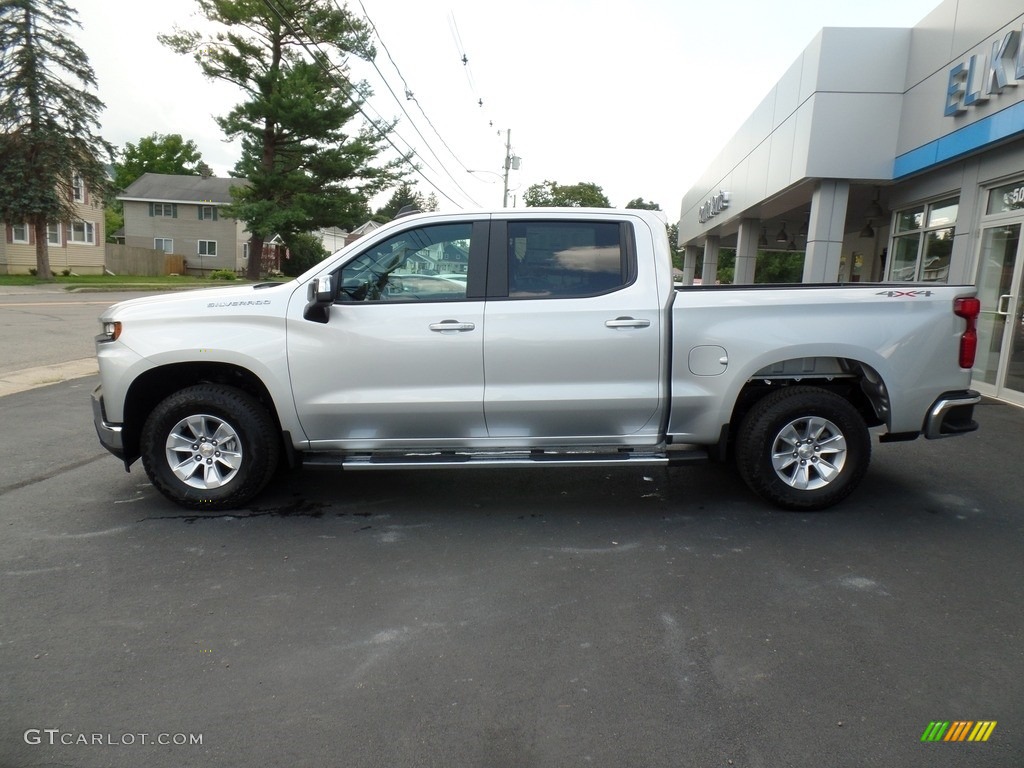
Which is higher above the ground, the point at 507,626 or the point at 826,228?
the point at 826,228

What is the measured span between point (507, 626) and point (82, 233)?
49455 mm

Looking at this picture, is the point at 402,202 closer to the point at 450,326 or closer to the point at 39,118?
the point at 39,118

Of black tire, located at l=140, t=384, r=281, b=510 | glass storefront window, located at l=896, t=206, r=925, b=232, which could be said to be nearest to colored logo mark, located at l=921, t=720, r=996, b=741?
black tire, located at l=140, t=384, r=281, b=510

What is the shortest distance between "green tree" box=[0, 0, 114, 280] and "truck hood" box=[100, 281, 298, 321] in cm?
3521

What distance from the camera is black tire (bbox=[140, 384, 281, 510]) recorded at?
4895mm

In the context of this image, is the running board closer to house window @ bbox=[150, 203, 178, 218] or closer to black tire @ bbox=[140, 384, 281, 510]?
black tire @ bbox=[140, 384, 281, 510]

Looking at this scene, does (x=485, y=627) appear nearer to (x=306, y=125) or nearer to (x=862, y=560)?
(x=862, y=560)

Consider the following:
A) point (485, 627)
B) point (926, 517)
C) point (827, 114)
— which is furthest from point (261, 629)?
point (827, 114)

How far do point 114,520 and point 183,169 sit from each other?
8463 centimetres

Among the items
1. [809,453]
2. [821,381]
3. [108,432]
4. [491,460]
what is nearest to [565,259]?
[491,460]

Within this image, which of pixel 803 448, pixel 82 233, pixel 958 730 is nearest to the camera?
pixel 958 730

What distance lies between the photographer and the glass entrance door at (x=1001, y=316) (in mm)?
9266

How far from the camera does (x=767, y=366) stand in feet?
16.3

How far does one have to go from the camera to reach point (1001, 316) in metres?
9.62
